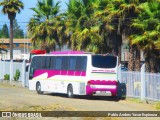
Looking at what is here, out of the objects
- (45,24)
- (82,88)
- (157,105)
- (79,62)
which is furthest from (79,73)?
(45,24)

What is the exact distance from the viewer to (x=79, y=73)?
1104 inches

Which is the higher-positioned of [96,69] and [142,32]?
[142,32]

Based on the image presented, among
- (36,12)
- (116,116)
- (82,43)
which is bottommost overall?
(116,116)

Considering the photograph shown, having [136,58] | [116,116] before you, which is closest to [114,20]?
→ [136,58]

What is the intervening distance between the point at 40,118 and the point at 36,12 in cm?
3819

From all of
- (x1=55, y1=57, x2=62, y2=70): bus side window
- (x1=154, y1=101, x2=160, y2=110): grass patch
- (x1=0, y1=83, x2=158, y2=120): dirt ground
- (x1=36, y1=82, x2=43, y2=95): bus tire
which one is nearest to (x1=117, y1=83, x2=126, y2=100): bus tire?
(x1=0, y1=83, x2=158, y2=120): dirt ground

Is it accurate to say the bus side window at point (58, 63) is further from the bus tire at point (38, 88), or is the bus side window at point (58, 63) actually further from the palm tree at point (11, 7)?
the palm tree at point (11, 7)

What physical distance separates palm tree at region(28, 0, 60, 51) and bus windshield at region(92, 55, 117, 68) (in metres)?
24.9

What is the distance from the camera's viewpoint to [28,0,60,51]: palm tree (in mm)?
52438

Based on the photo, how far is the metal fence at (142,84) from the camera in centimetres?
2413

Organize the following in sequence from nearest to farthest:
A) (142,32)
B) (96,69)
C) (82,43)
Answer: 1. (96,69)
2. (142,32)
3. (82,43)

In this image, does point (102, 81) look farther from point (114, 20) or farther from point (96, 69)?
point (114, 20)

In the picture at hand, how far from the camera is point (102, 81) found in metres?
27.3

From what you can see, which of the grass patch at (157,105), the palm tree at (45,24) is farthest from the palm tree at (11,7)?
the grass patch at (157,105)
